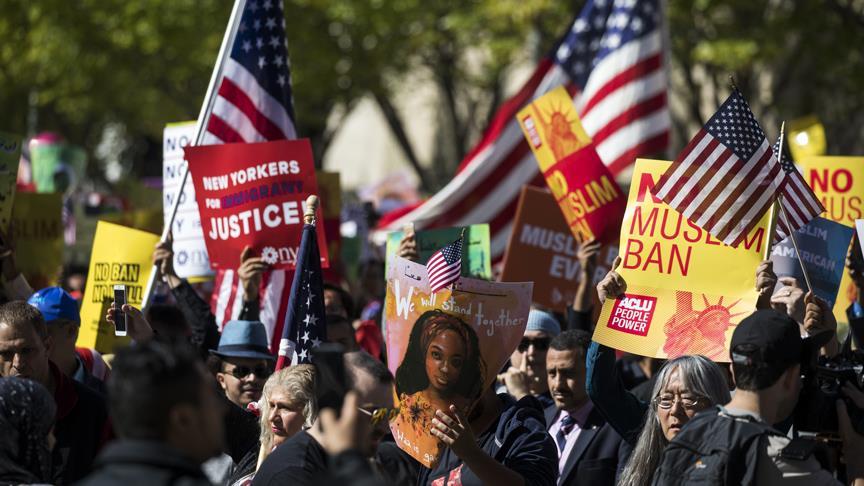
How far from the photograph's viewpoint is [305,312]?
652cm

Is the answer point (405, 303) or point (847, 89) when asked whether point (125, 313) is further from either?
point (847, 89)

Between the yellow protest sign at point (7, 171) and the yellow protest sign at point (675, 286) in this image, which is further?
the yellow protest sign at point (7, 171)

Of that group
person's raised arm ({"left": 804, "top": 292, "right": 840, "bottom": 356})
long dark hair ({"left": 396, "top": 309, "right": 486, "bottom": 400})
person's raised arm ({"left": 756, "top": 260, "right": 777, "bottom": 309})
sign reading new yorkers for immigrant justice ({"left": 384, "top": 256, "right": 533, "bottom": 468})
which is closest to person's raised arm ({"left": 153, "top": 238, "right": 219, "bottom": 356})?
sign reading new yorkers for immigrant justice ({"left": 384, "top": 256, "right": 533, "bottom": 468})

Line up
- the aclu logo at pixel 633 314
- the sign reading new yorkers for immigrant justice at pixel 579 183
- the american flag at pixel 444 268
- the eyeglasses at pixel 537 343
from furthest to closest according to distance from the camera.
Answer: the sign reading new yorkers for immigrant justice at pixel 579 183
the eyeglasses at pixel 537 343
the aclu logo at pixel 633 314
the american flag at pixel 444 268

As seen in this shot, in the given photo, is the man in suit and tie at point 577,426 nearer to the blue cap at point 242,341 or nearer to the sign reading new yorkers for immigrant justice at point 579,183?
the blue cap at point 242,341

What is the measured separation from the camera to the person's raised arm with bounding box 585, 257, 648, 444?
19.8ft

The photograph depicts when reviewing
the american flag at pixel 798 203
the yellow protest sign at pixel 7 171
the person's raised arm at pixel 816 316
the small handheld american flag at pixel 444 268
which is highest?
the yellow protest sign at pixel 7 171

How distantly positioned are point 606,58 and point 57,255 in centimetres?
492

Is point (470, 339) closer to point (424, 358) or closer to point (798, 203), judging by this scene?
point (424, 358)

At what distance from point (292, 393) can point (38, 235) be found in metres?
5.35

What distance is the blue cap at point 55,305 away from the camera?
6779 mm

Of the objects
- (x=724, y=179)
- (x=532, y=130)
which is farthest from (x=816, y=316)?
(x=532, y=130)

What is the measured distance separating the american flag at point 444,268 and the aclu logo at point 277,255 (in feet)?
7.88

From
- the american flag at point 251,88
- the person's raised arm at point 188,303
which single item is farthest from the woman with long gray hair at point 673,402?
the american flag at point 251,88
